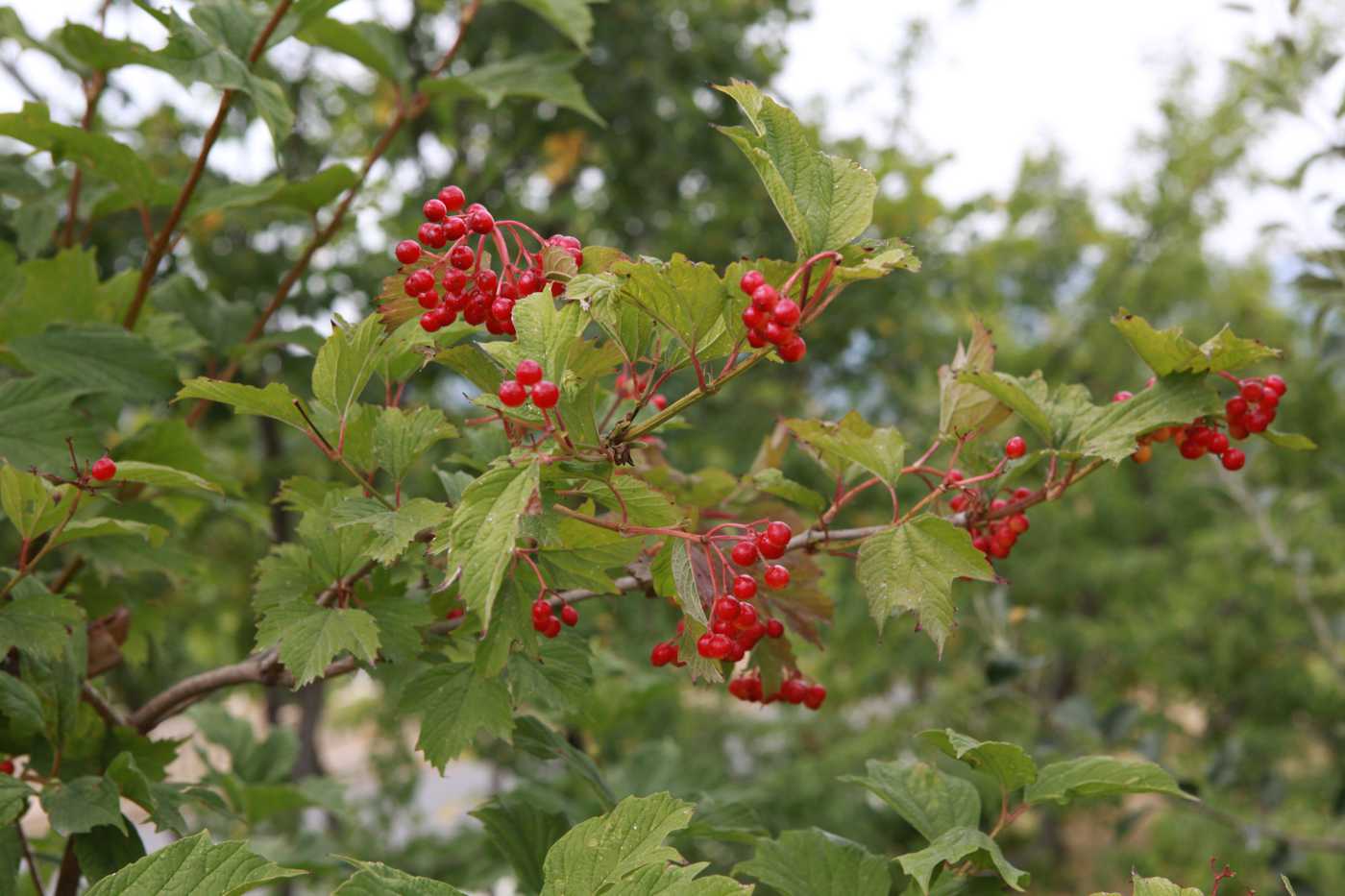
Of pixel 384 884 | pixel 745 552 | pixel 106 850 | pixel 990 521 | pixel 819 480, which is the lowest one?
pixel 106 850

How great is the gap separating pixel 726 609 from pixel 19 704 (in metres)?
0.72

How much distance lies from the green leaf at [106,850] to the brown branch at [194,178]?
2.21ft

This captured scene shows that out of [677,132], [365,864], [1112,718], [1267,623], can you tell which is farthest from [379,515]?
[1267,623]

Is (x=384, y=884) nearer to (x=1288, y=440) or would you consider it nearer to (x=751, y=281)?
(x=751, y=281)

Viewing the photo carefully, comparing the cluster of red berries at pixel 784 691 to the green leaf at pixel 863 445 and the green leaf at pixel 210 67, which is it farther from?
the green leaf at pixel 210 67

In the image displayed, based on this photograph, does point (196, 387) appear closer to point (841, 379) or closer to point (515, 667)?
point (515, 667)

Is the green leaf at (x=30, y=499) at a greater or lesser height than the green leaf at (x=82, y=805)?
greater

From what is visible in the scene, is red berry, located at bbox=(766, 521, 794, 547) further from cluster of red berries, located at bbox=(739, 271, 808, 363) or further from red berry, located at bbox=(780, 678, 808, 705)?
red berry, located at bbox=(780, 678, 808, 705)

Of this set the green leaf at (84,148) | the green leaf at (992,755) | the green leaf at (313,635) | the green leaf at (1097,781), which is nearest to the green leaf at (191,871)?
the green leaf at (313,635)

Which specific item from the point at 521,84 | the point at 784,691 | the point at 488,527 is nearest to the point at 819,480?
the point at 521,84

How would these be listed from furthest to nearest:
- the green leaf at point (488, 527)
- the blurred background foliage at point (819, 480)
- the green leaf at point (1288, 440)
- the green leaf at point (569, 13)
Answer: the blurred background foliage at point (819, 480), the green leaf at point (569, 13), the green leaf at point (1288, 440), the green leaf at point (488, 527)

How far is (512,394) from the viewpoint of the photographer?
858mm

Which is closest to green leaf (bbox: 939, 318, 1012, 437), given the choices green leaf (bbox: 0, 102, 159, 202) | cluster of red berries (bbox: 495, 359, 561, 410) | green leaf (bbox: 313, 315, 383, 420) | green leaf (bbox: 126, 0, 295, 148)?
cluster of red berries (bbox: 495, 359, 561, 410)

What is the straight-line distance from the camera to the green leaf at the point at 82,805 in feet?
3.39
